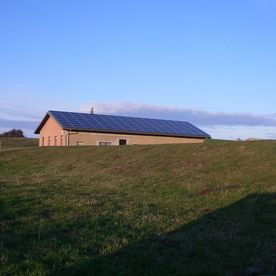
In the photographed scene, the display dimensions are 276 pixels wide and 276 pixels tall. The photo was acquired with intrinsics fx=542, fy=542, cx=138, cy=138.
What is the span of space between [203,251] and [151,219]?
2599 mm

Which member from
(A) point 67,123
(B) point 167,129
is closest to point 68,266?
(A) point 67,123

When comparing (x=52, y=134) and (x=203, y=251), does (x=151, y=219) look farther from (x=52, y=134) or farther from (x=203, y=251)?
(x=52, y=134)

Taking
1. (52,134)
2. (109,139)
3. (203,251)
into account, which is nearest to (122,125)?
(109,139)

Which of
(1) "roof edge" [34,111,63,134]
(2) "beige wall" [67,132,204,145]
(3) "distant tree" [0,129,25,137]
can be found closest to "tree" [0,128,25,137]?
(3) "distant tree" [0,129,25,137]

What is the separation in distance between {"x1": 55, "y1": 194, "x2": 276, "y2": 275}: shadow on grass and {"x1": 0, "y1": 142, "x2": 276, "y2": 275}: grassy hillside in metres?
0.01

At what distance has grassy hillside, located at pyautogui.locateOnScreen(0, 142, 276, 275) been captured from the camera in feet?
23.4

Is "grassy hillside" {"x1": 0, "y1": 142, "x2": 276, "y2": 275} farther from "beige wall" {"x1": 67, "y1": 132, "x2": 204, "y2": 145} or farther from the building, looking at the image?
"beige wall" {"x1": 67, "y1": 132, "x2": 204, "y2": 145}

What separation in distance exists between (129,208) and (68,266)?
17.0 feet

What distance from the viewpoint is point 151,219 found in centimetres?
1038

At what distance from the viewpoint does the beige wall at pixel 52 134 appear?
48.7 metres

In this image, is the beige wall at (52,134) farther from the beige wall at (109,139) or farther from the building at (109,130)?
the beige wall at (109,139)

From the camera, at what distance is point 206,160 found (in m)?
20.7

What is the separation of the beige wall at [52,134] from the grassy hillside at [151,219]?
27.5 metres

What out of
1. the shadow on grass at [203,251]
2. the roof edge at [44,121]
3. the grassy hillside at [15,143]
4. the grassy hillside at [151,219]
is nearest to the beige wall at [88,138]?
the roof edge at [44,121]
